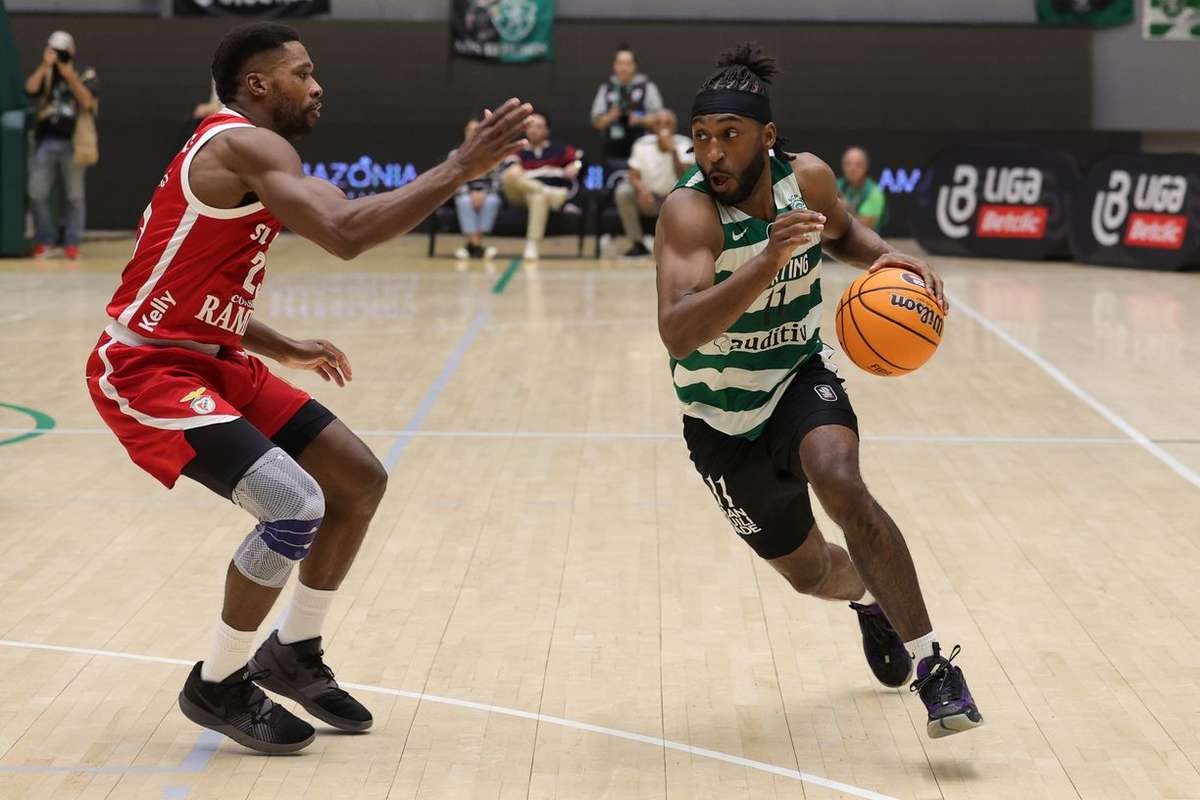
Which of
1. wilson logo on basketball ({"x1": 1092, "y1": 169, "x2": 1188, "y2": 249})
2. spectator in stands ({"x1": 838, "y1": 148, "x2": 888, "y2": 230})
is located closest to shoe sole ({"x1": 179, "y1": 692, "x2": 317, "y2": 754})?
spectator in stands ({"x1": 838, "y1": 148, "x2": 888, "y2": 230})

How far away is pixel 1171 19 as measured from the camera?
2048cm

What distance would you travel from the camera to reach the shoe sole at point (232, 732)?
4.22 m

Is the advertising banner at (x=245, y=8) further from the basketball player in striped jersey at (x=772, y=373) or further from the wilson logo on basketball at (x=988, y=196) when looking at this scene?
the basketball player in striped jersey at (x=772, y=373)

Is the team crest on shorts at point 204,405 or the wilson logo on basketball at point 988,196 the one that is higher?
the team crest on shorts at point 204,405

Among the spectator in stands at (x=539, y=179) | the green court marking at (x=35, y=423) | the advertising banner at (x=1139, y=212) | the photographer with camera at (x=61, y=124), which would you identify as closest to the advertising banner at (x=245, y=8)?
the photographer with camera at (x=61, y=124)

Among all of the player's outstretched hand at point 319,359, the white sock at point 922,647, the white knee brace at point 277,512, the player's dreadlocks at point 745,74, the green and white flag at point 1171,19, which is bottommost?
the white sock at point 922,647

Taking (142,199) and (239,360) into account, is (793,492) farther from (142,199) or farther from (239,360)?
(142,199)

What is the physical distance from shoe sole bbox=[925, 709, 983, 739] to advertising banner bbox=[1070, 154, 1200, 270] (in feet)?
42.4


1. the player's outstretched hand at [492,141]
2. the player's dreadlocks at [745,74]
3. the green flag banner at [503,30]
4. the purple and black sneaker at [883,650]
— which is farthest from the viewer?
the green flag banner at [503,30]

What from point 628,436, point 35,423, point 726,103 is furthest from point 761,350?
point 35,423

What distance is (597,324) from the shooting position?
1274 cm

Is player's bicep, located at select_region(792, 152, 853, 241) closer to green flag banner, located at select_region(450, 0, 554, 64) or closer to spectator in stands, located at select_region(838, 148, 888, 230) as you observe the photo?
spectator in stands, located at select_region(838, 148, 888, 230)

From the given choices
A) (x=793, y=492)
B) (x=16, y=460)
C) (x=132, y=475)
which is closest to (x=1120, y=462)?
(x=793, y=492)

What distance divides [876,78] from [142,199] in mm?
9331
